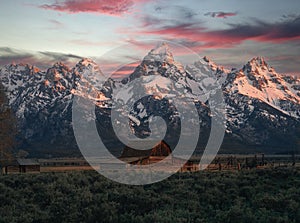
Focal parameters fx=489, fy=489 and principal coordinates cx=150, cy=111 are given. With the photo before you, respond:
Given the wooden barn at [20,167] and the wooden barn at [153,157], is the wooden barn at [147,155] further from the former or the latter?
the wooden barn at [20,167]

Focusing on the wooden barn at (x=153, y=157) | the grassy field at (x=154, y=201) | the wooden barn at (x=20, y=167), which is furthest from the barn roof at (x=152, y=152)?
the grassy field at (x=154, y=201)

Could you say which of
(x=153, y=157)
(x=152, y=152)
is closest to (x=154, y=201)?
(x=153, y=157)

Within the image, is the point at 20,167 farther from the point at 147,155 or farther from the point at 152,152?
the point at 152,152

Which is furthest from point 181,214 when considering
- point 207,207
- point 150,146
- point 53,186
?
point 150,146

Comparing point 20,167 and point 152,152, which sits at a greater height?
point 152,152

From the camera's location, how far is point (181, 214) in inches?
872

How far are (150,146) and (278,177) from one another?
36.7m

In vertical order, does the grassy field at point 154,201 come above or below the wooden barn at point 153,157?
above

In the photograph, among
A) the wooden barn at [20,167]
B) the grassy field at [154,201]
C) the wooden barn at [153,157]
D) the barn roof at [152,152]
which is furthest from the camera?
the barn roof at [152,152]

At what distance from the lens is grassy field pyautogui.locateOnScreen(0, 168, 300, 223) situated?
21938mm

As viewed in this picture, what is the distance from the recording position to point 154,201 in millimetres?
24609

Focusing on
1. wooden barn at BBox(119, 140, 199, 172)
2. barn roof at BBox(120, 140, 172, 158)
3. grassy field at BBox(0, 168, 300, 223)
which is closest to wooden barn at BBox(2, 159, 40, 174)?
wooden barn at BBox(119, 140, 199, 172)

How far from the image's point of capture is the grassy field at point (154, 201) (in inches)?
864

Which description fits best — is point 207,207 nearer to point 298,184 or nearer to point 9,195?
point 298,184
